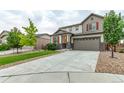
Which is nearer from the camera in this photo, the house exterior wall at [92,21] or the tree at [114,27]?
the tree at [114,27]

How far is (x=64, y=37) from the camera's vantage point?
1198 inches

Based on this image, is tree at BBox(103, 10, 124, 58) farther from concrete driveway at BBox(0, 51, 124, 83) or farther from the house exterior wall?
the house exterior wall

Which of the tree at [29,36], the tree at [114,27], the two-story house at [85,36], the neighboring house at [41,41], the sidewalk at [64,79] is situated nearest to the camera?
the sidewalk at [64,79]

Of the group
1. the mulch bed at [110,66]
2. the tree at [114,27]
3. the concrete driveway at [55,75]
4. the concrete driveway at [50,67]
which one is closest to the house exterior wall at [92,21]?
the tree at [114,27]

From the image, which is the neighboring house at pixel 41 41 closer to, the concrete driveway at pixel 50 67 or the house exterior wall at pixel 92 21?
the house exterior wall at pixel 92 21

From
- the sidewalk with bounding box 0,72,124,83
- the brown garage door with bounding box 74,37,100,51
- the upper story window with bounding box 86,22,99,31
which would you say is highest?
the upper story window with bounding box 86,22,99,31

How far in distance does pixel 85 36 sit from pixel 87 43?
1524mm

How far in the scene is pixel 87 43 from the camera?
27.5 meters

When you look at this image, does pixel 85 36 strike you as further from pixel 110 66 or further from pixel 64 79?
pixel 64 79

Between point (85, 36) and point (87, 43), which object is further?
point (85, 36)

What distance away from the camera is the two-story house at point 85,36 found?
1024 inches

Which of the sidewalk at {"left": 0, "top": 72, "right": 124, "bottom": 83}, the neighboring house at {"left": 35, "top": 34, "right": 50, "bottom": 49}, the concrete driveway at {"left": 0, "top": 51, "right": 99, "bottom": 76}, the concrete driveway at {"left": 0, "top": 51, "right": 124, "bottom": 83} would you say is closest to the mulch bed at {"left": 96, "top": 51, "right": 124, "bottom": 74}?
the concrete driveway at {"left": 0, "top": 51, "right": 99, "bottom": 76}

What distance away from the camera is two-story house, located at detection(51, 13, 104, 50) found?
26.0 metres

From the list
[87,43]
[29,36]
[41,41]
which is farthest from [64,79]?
[41,41]
